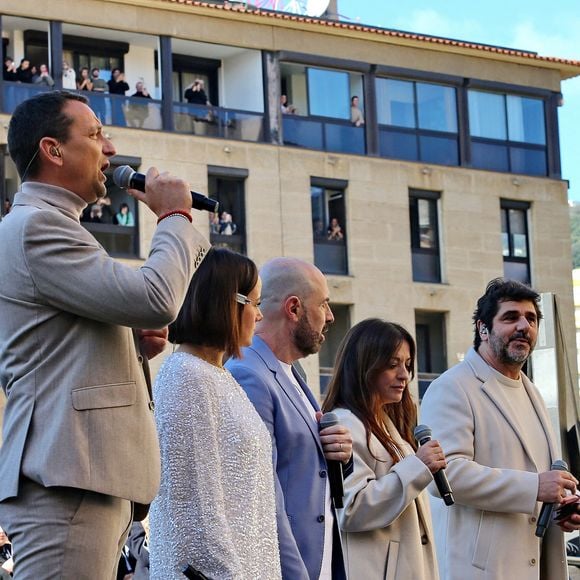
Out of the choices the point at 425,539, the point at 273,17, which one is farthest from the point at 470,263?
the point at 425,539

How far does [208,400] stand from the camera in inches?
210

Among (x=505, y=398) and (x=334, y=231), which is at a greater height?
(x=334, y=231)

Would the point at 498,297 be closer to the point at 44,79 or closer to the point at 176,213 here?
the point at 176,213

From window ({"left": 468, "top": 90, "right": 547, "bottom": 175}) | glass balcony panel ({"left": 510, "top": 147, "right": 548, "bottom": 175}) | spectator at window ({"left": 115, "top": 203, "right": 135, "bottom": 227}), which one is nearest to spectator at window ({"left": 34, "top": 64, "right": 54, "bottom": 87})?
spectator at window ({"left": 115, "top": 203, "right": 135, "bottom": 227})

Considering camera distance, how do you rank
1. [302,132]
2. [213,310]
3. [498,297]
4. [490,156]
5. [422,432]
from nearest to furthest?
1. [213,310]
2. [422,432]
3. [498,297]
4. [302,132]
5. [490,156]

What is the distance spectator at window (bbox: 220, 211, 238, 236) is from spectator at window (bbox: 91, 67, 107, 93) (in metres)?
4.24

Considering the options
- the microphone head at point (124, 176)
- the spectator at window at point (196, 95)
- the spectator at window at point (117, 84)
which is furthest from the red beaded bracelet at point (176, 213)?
the spectator at window at point (196, 95)

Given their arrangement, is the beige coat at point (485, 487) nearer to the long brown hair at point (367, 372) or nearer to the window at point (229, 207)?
the long brown hair at point (367, 372)

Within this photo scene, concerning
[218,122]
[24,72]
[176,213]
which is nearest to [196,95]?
[218,122]

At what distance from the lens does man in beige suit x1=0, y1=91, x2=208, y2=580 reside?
14.5ft

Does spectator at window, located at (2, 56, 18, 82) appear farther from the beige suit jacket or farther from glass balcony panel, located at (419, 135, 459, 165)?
the beige suit jacket

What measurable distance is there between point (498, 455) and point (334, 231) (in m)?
32.4

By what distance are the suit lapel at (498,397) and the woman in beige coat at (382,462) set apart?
0.53m

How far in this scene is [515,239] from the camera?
4462 centimetres
